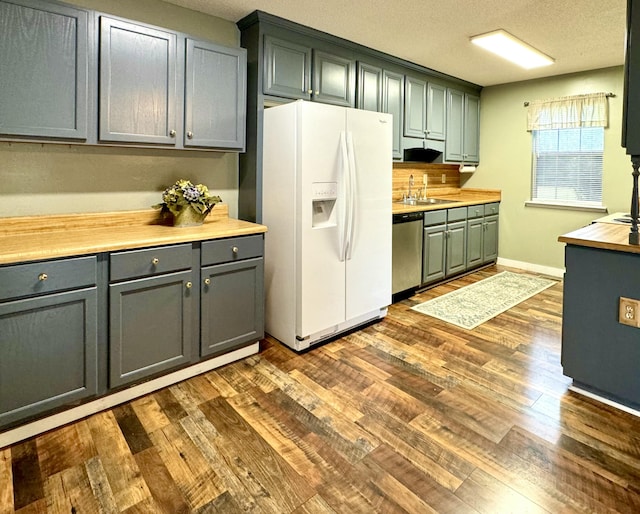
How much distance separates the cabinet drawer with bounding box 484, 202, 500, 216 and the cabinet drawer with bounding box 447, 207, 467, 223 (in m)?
0.58

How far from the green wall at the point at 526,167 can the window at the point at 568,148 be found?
3.2 inches

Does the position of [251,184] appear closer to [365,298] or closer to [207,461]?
[365,298]

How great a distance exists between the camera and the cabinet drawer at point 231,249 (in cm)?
244

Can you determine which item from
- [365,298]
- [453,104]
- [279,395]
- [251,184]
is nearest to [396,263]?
[365,298]

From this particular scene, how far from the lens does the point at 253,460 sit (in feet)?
5.91

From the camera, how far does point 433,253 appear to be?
172 inches

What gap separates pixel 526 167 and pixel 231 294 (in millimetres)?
4284

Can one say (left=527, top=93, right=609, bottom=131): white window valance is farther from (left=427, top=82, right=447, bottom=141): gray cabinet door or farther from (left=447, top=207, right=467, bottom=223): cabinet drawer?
(left=447, top=207, right=467, bottom=223): cabinet drawer

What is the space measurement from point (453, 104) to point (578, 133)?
1.44 m

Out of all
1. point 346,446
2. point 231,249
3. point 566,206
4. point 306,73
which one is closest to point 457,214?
point 566,206

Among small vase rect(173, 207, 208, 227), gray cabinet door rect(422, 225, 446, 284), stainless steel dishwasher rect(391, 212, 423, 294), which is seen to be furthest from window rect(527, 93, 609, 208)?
small vase rect(173, 207, 208, 227)

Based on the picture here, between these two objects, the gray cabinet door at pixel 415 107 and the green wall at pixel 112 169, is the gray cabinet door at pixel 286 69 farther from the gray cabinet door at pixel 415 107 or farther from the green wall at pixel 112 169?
the gray cabinet door at pixel 415 107

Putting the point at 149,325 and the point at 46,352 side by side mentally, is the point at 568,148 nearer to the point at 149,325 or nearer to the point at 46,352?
the point at 149,325

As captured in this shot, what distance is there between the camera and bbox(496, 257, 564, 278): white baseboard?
4.98 m
